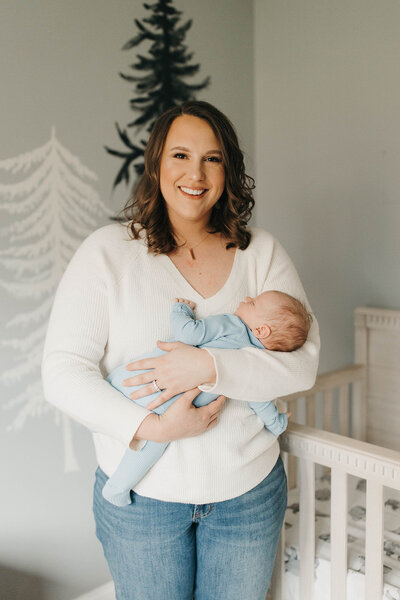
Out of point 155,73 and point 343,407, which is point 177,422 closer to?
point 343,407

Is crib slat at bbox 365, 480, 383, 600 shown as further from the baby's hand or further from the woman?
the baby's hand

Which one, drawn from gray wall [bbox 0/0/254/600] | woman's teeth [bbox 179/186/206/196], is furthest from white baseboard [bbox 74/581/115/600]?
woman's teeth [bbox 179/186/206/196]

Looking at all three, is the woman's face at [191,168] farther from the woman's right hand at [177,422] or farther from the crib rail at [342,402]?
the crib rail at [342,402]

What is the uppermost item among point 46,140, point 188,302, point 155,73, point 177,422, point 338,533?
point 155,73

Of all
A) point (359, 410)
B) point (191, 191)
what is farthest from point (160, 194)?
point (359, 410)

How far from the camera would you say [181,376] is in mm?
1124

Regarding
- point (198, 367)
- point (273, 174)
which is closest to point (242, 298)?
point (198, 367)

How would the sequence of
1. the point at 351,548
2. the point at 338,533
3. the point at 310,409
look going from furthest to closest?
the point at 310,409
the point at 351,548
the point at 338,533

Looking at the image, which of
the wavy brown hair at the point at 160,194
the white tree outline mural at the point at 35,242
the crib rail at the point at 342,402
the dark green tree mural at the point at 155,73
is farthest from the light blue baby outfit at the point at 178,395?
the dark green tree mural at the point at 155,73

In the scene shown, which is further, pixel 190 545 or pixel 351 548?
pixel 351 548

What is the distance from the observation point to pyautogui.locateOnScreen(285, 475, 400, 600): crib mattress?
56.5 inches

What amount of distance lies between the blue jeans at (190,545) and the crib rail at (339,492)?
0.22 m

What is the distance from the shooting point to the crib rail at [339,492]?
1.33m

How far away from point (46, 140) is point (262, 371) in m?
1.08
